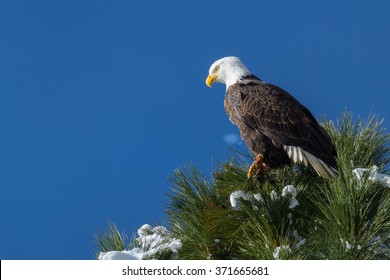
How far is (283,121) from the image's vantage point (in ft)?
21.1

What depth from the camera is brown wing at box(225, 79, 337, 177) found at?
604 cm

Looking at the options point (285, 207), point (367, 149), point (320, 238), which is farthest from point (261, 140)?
point (320, 238)

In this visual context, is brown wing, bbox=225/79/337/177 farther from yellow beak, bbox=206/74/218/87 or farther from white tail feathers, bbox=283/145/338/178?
yellow beak, bbox=206/74/218/87

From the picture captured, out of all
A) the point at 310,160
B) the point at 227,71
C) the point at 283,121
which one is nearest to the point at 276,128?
the point at 283,121

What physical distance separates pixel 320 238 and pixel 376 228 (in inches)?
13.4

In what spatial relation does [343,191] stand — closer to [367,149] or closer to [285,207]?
[285,207]

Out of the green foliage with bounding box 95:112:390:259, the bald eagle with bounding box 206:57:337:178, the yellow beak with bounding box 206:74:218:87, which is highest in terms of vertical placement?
the yellow beak with bounding box 206:74:218:87

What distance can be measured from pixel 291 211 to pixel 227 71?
247 cm

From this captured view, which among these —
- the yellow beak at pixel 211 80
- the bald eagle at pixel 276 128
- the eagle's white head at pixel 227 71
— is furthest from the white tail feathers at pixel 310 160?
the yellow beak at pixel 211 80

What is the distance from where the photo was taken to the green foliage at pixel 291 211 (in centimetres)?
470

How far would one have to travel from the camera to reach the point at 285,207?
518 centimetres

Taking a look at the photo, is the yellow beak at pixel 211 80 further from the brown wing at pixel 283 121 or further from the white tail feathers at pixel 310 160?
the white tail feathers at pixel 310 160

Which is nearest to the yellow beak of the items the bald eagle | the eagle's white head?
the eagle's white head

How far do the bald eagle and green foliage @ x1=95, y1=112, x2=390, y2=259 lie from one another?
0.10 metres
